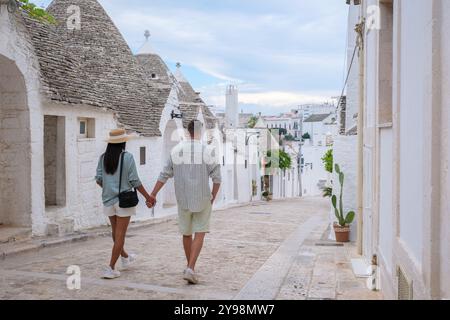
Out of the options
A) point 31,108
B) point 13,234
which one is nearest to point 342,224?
point 13,234

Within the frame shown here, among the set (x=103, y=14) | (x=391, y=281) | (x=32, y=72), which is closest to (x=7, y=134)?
(x=32, y=72)

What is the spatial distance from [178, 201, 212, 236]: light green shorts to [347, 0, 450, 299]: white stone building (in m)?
2.09

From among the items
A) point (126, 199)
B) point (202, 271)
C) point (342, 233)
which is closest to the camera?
point (126, 199)

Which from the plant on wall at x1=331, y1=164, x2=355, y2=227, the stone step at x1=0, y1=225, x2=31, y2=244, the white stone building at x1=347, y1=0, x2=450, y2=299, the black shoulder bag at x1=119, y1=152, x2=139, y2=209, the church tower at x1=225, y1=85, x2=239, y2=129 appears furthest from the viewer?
the church tower at x1=225, y1=85, x2=239, y2=129

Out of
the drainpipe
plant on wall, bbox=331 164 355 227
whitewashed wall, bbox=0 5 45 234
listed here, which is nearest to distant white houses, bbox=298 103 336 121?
plant on wall, bbox=331 164 355 227

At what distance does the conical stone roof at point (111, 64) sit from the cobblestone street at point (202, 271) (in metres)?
6.53

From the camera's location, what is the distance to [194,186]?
240 inches

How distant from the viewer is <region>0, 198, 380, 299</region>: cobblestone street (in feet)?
18.4

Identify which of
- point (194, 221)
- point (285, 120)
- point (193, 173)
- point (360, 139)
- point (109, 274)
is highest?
point (285, 120)

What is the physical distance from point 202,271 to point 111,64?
38.6ft

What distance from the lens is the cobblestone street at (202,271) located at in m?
5.60

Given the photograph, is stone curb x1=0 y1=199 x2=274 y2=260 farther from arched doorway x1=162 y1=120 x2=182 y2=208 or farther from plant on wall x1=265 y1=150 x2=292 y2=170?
plant on wall x1=265 y1=150 x2=292 y2=170

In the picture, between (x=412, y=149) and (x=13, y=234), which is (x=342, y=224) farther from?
(x=412, y=149)
